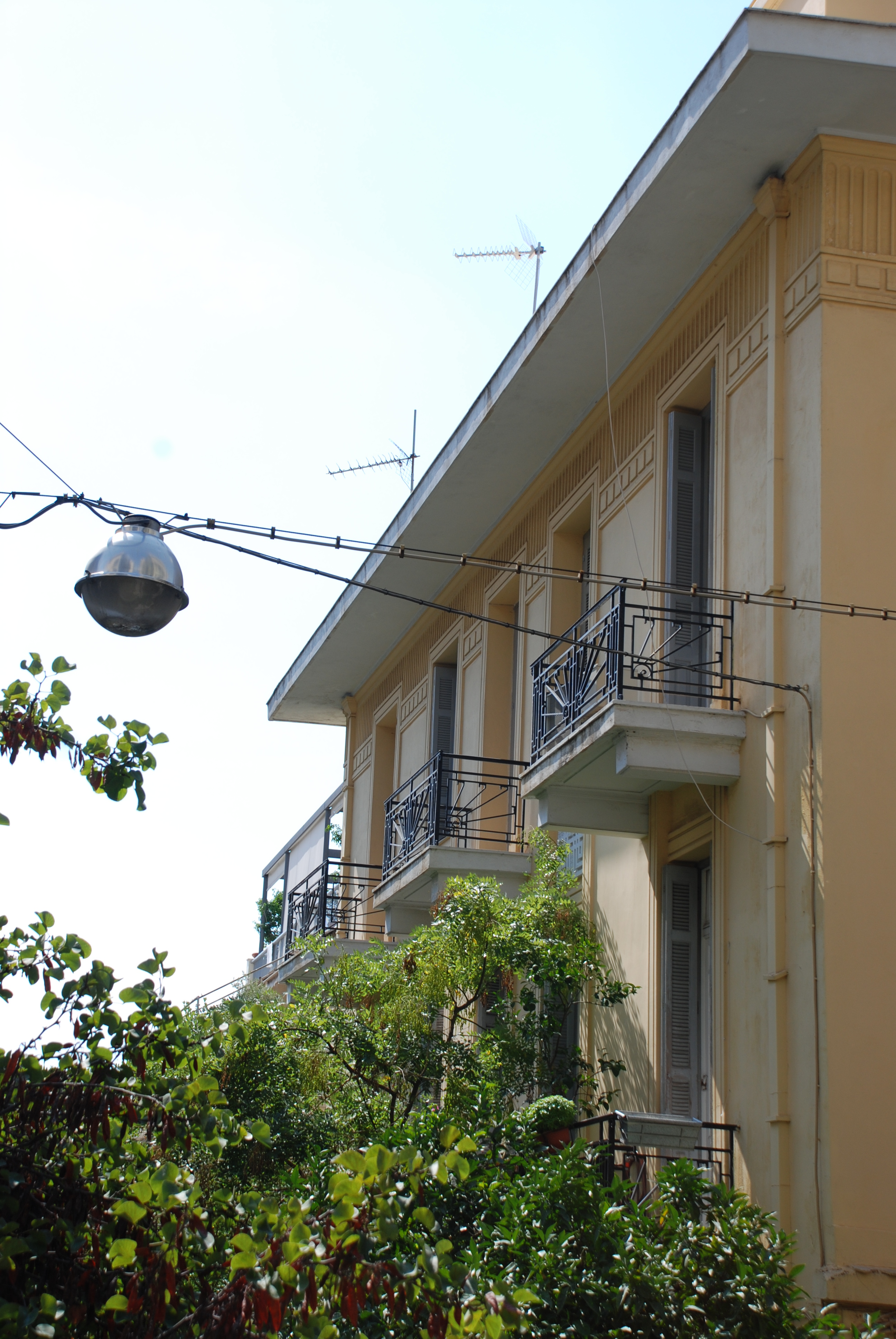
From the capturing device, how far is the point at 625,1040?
11.3m

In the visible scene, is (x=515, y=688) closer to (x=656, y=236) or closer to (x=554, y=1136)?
(x=656, y=236)

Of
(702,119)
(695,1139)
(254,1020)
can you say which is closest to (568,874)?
(695,1139)

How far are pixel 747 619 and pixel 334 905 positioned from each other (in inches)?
500

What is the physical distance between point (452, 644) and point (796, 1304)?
1103 cm

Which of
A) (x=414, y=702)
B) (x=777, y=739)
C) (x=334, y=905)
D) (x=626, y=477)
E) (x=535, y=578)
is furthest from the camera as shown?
(x=334, y=905)

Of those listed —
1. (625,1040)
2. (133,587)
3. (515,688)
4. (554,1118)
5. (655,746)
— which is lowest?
(554,1118)

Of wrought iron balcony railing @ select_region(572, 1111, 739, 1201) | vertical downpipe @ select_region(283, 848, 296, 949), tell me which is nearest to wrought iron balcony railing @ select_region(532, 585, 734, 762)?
wrought iron balcony railing @ select_region(572, 1111, 739, 1201)

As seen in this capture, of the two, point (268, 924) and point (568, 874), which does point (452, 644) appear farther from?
point (268, 924)

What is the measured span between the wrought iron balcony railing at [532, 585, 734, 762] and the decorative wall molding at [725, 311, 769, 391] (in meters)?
1.63

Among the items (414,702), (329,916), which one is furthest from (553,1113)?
(329,916)

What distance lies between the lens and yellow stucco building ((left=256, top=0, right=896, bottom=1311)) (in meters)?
8.62

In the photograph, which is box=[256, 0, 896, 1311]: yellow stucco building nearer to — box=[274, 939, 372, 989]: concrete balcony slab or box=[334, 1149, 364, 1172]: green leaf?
box=[274, 939, 372, 989]: concrete balcony slab

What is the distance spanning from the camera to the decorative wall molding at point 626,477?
1245cm

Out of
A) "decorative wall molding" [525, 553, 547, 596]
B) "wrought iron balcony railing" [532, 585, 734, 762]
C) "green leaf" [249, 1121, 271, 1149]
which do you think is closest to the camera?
"green leaf" [249, 1121, 271, 1149]
